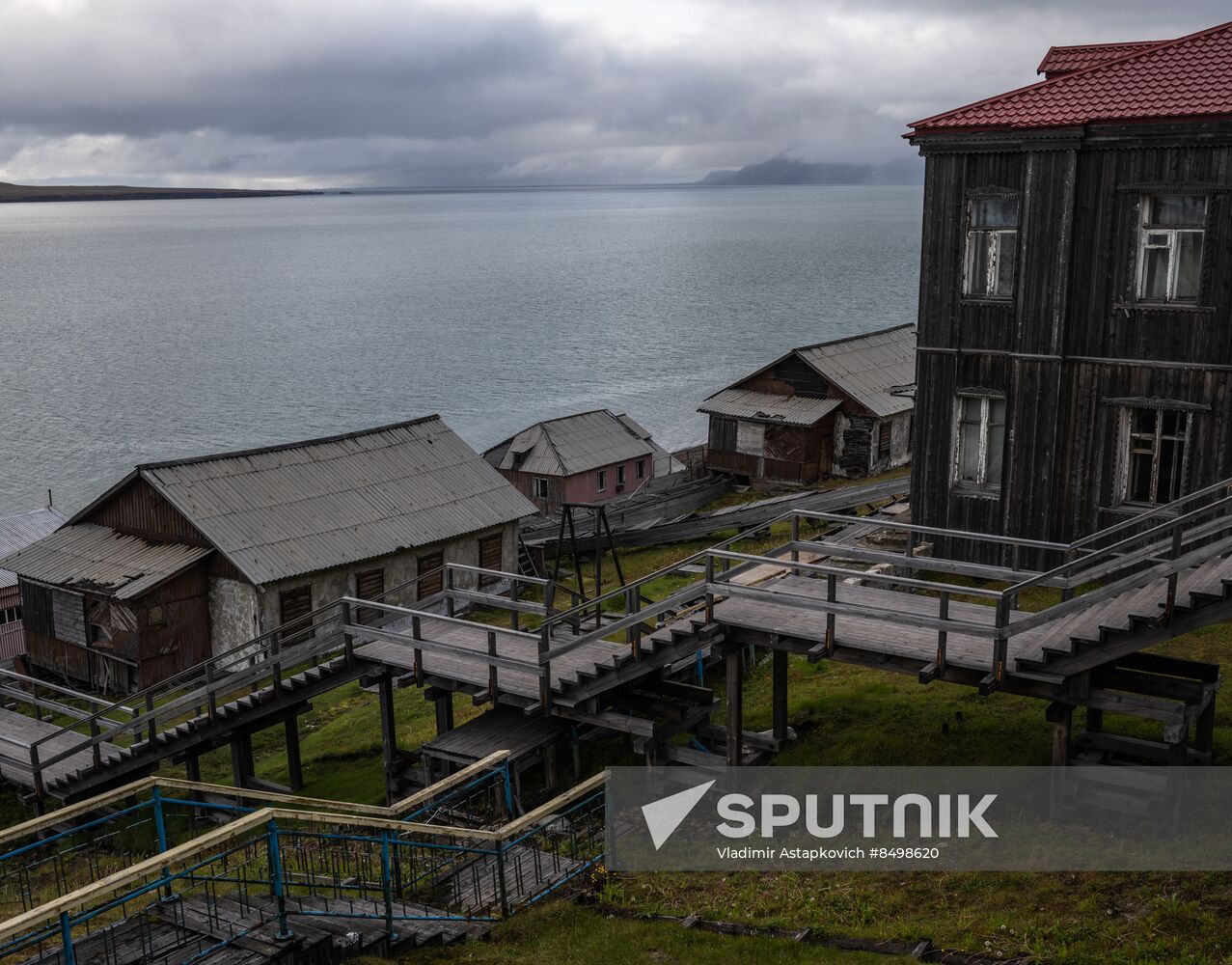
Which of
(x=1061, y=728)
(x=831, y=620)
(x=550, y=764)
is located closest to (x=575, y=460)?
(x=550, y=764)

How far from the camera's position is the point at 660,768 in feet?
61.3

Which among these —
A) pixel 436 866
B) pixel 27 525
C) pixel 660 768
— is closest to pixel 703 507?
pixel 27 525

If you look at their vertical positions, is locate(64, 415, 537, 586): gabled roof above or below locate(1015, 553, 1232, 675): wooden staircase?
below

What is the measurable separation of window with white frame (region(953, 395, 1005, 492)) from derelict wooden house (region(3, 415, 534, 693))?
609 inches

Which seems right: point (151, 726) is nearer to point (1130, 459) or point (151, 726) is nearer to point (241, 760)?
point (241, 760)

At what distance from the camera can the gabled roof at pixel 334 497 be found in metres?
33.6

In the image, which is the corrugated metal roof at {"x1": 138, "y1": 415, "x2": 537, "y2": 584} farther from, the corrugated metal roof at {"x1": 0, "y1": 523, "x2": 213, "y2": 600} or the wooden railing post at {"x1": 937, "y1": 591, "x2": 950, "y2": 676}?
the wooden railing post at {"x1": 937, "y1": 591, "x2": 950, "y2": 676}

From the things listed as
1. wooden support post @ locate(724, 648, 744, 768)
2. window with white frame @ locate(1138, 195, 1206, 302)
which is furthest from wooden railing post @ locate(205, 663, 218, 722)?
window with white frame @ locate(1138, 195, 1206, 302)

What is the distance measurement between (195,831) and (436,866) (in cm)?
795

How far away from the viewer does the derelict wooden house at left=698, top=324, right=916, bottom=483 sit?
50969 millimetres

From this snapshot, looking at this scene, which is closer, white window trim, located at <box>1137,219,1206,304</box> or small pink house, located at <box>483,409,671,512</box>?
white window trim, located at <box>1137,219,1206,304</box>

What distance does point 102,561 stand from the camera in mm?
34219

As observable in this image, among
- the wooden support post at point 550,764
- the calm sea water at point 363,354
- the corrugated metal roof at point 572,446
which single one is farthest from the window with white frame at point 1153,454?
the calm sea water at point 363,354

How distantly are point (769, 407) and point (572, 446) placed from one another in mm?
8438
